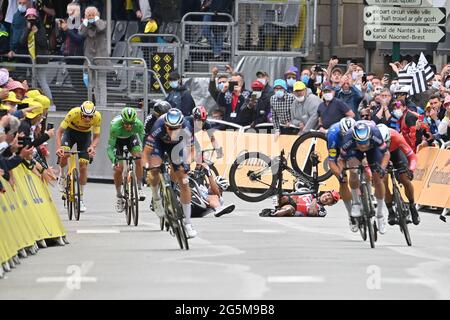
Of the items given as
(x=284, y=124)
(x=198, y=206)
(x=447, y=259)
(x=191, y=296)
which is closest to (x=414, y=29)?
(x=284, y=124)

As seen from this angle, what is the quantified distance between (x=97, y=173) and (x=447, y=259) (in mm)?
15634

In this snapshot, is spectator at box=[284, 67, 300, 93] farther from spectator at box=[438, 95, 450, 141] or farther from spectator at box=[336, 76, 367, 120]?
spectator at box=[438, 95, 450, 141]

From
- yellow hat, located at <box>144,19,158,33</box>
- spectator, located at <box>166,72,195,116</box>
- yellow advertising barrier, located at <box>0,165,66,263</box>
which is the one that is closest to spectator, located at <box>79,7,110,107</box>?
yellow hat, located at <box>144,19,158,33</box>

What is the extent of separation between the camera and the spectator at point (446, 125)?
25.9m

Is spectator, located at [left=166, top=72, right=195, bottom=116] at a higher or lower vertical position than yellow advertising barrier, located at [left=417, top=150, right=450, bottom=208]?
higher

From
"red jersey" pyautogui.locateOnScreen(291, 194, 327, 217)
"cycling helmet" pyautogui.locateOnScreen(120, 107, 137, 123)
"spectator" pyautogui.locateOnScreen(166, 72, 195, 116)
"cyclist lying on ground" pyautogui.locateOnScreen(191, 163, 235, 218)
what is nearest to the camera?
"cycling helmet" pyautogui.locateOnScreen(120, 107, 137, 123)

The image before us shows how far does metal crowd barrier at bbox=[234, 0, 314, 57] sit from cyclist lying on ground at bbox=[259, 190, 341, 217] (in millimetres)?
8131

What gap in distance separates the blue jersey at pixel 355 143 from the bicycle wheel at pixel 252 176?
7372 millimetres

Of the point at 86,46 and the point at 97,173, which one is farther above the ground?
the point at 86,46

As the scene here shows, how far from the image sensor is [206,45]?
33906mm

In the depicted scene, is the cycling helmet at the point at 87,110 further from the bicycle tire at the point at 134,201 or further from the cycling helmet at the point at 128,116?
the bicycle tire at the point at 134,201

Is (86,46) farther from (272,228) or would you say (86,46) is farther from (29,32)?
(272,228)

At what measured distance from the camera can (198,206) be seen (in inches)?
1000

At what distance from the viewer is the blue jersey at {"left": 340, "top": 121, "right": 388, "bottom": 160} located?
20.5m
